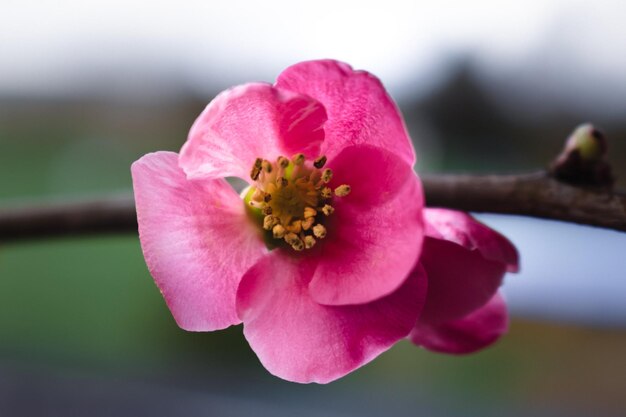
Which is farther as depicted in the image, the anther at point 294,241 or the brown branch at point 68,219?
the brown branch at point 68,219

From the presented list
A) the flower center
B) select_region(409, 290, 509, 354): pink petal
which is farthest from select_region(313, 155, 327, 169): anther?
select_region(409, 290, 509, 354): pink petal

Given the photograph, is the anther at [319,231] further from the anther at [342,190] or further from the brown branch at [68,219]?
the brown branch at [68,219]

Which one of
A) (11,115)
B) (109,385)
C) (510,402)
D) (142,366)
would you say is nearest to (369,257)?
(109,385)

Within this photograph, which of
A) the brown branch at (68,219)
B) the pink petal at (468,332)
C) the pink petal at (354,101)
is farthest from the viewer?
the brown branch at (68,219)

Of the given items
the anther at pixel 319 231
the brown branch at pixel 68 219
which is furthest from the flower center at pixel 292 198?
the brown branch at pixel 68 219

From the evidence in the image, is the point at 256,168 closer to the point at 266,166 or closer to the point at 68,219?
the point at 266,166

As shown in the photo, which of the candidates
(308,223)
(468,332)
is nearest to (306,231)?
(308,223)

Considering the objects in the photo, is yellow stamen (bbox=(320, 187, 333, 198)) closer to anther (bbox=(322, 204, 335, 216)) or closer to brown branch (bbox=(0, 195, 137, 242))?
anther (bbox=(322, 204, 335, 216))
